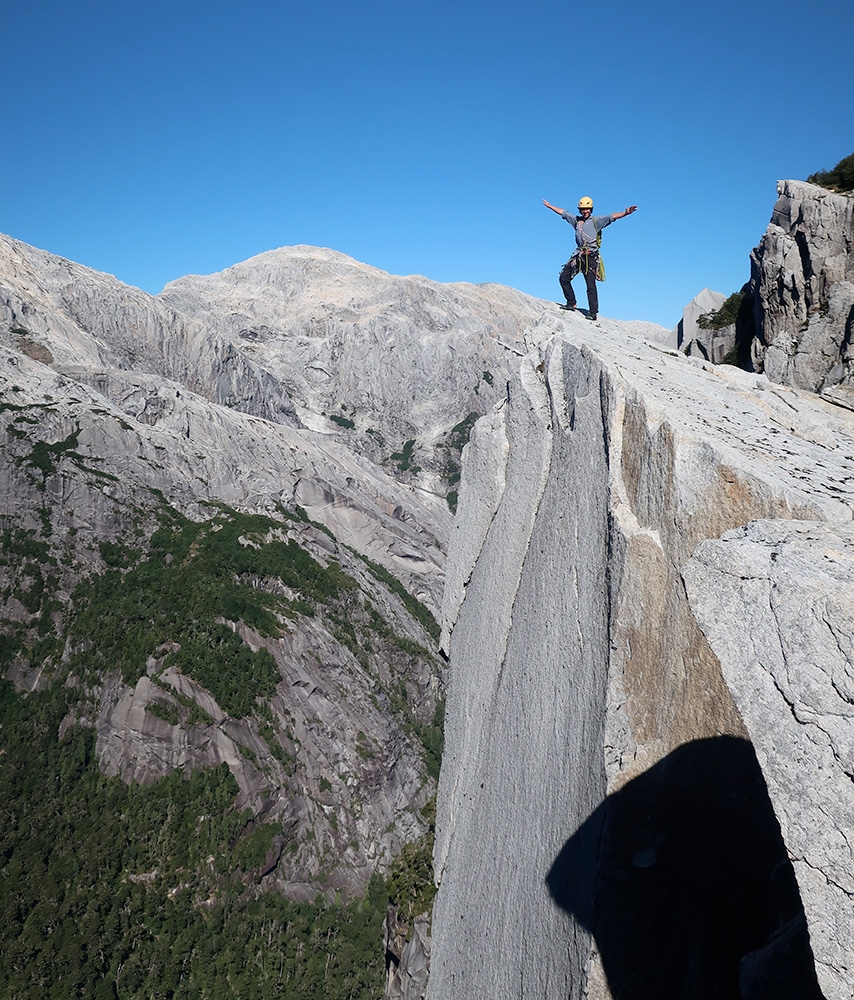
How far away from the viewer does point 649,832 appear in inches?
306

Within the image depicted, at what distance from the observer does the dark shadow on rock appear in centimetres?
695

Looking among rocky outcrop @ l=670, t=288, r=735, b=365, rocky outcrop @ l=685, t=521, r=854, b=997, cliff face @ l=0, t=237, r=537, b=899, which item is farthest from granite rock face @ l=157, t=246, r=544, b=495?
rocky outcrop @ l=685, t=521, r=854, b=997

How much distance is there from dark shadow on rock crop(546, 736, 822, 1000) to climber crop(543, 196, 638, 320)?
11.8 meters

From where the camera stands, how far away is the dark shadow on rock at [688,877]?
6.95 metres

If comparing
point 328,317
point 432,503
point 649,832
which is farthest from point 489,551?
point 328,317

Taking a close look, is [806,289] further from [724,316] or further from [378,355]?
[378,355]

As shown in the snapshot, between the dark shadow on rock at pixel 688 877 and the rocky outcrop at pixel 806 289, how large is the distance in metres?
14.1

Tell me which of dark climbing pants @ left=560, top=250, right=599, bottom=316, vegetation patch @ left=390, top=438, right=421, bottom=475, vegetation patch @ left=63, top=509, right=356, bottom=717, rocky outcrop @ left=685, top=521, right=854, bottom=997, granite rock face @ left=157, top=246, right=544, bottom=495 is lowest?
vegetation patch @ left=63, top=509, right=356, bottom=717

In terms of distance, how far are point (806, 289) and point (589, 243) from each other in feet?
26.2

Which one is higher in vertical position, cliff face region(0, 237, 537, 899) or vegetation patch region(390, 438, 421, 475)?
vegetation patch region(390, 438, 421, 475)

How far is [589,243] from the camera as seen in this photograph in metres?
16.5

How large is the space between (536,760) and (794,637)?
6390 millimetres

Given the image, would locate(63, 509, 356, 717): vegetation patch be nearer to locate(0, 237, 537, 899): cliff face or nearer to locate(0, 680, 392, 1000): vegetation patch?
locate(0, 237, 537, 899): cliff face

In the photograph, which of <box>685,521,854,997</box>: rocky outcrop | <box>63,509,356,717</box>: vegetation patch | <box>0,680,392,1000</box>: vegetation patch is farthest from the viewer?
<box>63,509,356,717</box>: vegetation patch
